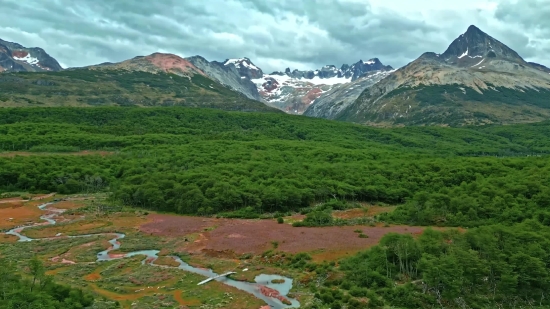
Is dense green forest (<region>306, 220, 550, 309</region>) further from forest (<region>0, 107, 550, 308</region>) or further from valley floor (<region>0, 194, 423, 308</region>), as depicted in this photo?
valley floor (<region>0, 194, 423, 308</region>)

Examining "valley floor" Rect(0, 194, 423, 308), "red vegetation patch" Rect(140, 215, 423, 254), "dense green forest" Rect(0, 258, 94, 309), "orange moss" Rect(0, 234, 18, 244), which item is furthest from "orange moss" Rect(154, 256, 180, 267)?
A: "orange moss" Rect(0, 234, 18, 244)

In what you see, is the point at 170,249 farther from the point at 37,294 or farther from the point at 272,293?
the point at 37,294

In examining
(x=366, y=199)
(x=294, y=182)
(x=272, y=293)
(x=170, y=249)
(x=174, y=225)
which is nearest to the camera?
(x=272, y=293)

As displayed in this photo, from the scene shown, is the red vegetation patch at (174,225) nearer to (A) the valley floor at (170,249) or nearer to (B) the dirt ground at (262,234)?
(B) the dirt ground at (262,234)

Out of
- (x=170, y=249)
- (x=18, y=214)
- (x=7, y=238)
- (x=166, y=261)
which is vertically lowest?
(x=18, y=214)

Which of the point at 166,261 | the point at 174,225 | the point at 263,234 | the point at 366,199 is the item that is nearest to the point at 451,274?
the point at 263,234

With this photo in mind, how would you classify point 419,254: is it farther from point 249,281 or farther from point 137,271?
point 137,271

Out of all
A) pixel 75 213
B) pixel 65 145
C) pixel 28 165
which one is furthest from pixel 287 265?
pixel 65 145
